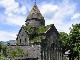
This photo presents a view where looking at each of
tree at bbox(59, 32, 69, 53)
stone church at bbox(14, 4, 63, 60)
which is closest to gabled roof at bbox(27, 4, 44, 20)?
→ stone church at bbox(14, 4, 63, 60)

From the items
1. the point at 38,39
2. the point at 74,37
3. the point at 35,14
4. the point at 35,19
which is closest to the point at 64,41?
the point at 74,37

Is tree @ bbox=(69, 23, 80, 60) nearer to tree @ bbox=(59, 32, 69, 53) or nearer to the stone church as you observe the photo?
tree @ bbox=(59, 32, 69, 53)

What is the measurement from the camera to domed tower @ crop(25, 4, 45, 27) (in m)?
Result: 68.1

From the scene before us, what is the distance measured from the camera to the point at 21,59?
56281 mm

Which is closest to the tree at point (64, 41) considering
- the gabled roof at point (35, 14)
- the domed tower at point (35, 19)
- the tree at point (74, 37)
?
the tree at point (74, 37)

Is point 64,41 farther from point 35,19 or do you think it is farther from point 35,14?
point 35,14

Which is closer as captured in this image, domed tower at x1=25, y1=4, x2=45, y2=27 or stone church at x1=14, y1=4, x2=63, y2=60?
stone church at x1=14, y1=4, x2=63, y2=60

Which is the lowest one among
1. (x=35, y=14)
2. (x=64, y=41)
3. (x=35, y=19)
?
(x=64, y=41)

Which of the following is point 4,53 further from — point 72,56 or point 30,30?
point 72,56

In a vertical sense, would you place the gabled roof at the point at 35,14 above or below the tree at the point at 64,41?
above

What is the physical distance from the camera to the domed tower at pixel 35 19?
2679 inches

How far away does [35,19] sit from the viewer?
6825 cm

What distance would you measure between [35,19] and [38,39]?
23.9ft

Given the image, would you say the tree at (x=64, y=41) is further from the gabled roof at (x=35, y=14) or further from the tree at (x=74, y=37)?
the gabled roof at (x=35, y=14)
